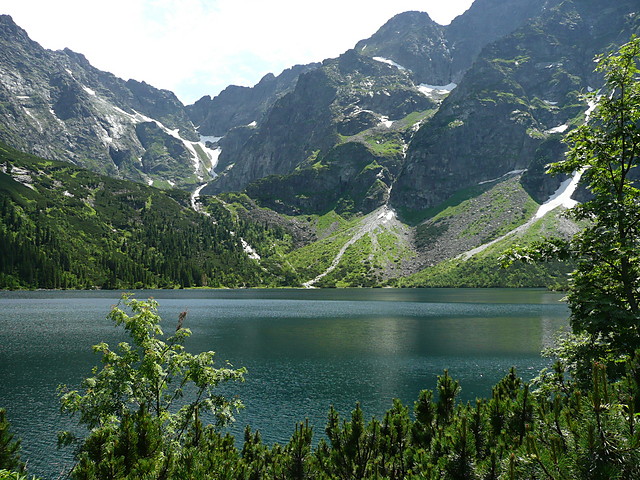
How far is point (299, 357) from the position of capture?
65125 millimetres

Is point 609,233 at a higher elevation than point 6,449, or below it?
higher

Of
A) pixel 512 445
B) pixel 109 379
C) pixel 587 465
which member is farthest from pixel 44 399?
pixel 587 465

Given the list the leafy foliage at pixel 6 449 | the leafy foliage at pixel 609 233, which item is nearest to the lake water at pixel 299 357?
the leafy foliage at pixel 609 233

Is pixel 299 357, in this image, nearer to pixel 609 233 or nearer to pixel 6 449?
pixel 6 449

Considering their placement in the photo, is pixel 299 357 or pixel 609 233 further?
pixel 299 357

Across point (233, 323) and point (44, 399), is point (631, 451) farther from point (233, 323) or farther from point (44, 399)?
point (233, 323)

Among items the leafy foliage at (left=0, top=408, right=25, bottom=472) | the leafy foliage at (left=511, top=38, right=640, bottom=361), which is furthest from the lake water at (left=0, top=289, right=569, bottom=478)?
the leafy foliage at (left=0, top=408, right=25, bottom=472)

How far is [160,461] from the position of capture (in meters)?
8.23

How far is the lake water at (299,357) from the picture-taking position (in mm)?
39750

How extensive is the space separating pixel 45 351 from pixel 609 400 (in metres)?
Result: 82.1

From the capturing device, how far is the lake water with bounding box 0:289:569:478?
3975 centimetres

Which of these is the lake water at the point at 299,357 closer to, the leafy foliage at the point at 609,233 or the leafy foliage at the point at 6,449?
the leafy foliage at the point at 609,233

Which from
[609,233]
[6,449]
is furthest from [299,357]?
[609,233]

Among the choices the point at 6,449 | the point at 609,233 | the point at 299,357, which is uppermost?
the point at 609,233
